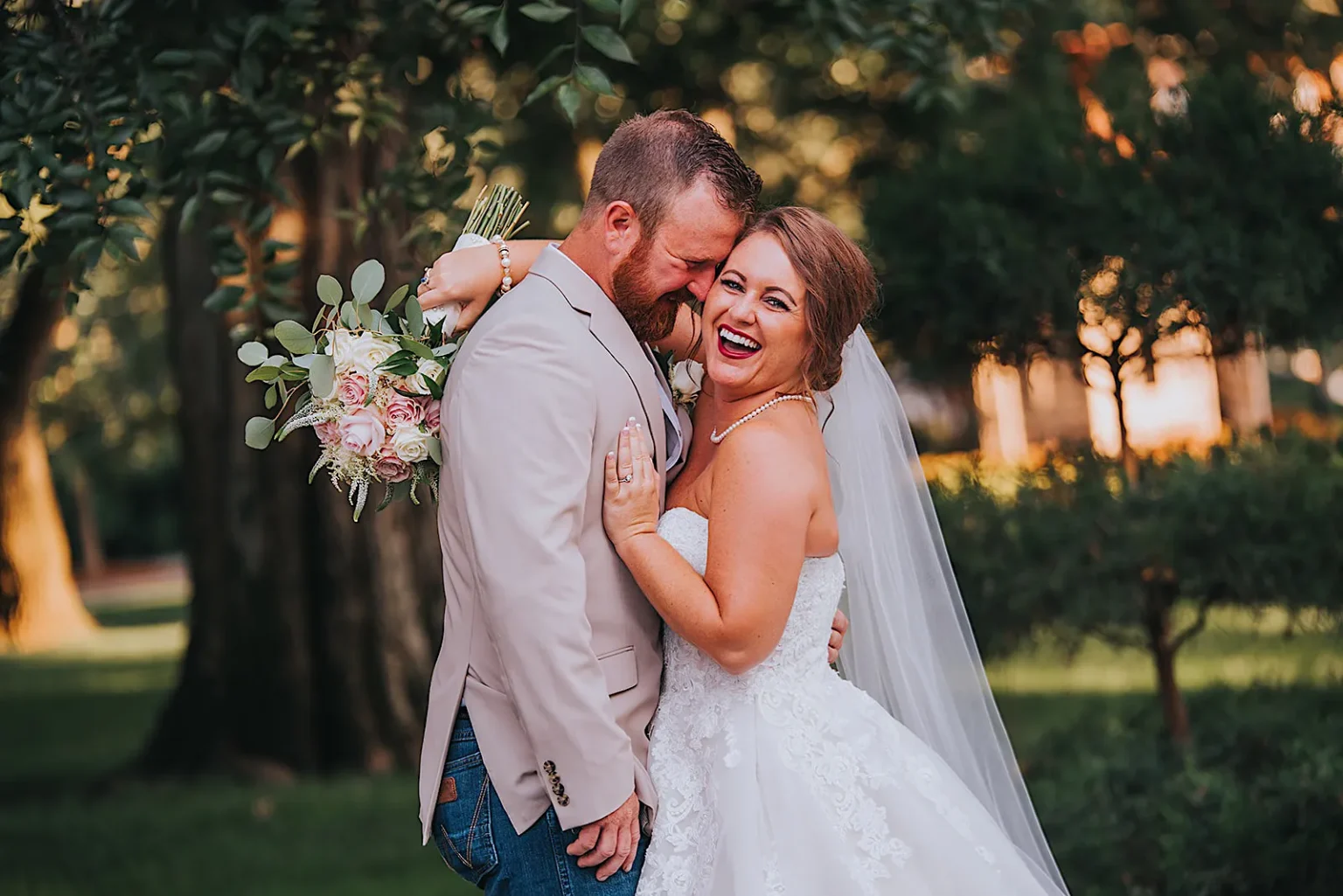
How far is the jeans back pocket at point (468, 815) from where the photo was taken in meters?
2.93

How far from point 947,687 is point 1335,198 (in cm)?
263

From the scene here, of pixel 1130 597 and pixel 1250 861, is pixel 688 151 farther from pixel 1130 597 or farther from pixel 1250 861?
pixel 1250 861

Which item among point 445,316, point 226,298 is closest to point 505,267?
point 445,316

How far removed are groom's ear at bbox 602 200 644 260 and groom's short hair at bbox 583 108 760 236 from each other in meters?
0.01

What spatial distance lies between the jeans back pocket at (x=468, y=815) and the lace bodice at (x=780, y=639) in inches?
19.2

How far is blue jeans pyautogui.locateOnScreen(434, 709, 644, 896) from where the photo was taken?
2.86m

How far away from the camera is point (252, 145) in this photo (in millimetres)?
4102

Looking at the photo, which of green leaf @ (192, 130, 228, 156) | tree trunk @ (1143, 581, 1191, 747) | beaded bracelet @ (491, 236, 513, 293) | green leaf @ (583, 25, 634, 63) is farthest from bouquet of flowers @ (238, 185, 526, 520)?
tree trunk @ (1143, 581, 1191, 747)

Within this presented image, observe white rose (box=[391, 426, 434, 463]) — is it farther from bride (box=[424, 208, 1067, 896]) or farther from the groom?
Result: bride (box=[424, 208, 1067, 896])

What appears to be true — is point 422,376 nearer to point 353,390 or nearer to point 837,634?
point 353,390

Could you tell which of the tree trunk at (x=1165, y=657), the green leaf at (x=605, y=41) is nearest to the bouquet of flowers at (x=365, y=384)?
the green leaf at (x=605, y=41)

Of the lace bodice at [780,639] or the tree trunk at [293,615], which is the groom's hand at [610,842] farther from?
the tree trunk at [293,615]

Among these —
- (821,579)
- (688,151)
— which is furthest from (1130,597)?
(688,151)

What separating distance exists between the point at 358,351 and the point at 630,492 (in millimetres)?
680
